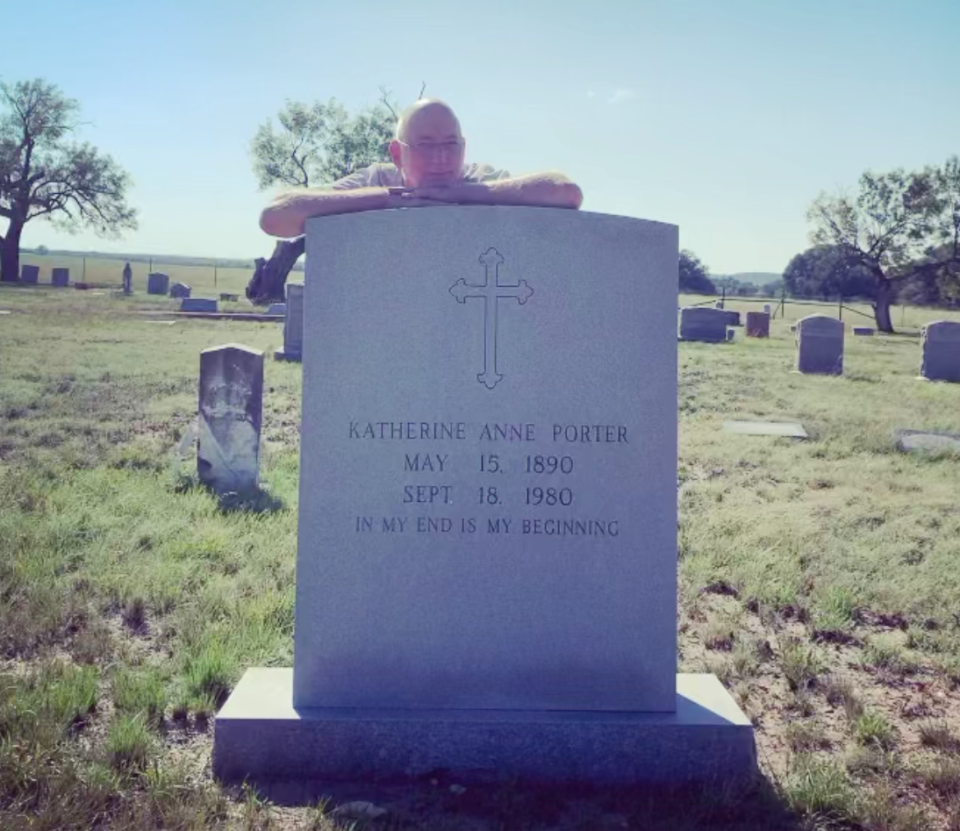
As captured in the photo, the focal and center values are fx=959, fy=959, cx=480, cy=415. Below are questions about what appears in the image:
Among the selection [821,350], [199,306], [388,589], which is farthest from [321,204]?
[199,306]

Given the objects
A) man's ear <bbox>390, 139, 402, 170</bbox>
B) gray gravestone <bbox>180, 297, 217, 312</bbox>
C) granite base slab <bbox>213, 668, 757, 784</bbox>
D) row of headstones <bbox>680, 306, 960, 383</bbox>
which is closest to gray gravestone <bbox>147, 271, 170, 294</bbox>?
gray gravestone <bbox>180, 297, 217, 312</bbox>

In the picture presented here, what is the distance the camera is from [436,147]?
3.54m

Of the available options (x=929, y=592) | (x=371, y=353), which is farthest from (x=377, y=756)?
(x=929, y=592)

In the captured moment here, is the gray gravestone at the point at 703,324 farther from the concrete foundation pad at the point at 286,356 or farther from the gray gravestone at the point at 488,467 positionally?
the gray gravestone at the point at 488,467

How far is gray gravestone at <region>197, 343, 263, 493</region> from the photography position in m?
7.10

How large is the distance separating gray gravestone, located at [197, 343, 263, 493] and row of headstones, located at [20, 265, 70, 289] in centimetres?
4451

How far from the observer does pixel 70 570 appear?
503 centimetres

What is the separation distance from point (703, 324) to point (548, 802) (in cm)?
2340

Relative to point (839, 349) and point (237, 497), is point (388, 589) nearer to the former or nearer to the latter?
point (237, 497)

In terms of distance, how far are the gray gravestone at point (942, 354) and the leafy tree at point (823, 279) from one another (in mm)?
40385

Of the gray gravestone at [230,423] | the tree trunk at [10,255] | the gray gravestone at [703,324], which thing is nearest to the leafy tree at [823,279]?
the gray gravestone at [703,324]

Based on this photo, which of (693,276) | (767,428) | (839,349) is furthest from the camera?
(693,276)

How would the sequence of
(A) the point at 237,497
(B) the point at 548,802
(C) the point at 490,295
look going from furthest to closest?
1. (A) the point at 237,497
2. (C) the point at 490,295
3. (B) the point at 548,802

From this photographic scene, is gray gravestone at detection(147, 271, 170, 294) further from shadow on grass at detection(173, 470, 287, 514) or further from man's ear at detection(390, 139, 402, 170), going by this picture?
man's ear at detection(390, 139, 402, 170)
